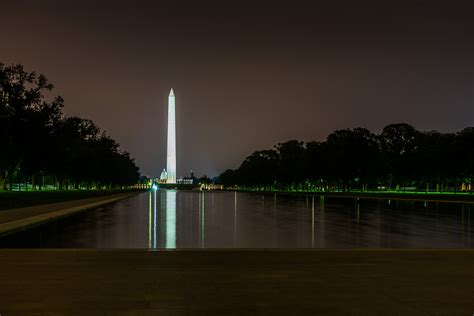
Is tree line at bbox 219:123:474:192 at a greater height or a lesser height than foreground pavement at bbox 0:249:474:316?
greater

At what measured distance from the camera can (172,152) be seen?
146 m

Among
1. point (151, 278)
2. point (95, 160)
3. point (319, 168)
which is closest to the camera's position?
point (151, 278)

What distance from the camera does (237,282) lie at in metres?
9.46

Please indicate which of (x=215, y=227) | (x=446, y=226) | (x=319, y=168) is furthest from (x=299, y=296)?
(x=319, y=168)

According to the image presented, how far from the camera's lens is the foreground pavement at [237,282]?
767 cm

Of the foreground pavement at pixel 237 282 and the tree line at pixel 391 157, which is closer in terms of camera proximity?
the foreground pavement at pixel 237 282

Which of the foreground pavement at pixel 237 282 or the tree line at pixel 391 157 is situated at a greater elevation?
the tree line at pixel 391 157

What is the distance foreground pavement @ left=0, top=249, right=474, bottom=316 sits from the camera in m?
7.67

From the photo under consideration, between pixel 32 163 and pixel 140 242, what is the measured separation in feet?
174

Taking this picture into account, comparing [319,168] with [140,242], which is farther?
[319,168]

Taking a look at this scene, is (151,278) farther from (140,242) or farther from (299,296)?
(140,242)

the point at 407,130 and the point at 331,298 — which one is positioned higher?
the point at 407,130

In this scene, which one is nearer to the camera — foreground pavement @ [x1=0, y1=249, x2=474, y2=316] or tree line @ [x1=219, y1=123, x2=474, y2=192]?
foreground pavement @ [x1=0, y1=249, x2=474, y2=316]

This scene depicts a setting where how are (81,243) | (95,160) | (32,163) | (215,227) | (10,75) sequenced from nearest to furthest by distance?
(81,243)
(215,227)
(10,75)
(32,163)
(95,160)
